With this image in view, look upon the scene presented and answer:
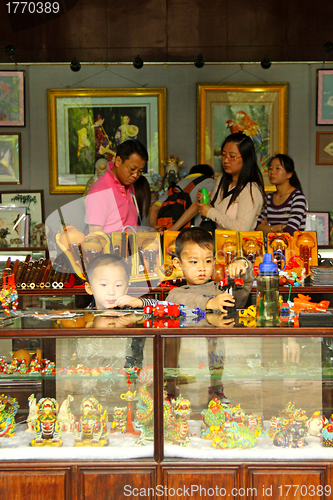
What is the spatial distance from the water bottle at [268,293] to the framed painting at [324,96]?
391cm

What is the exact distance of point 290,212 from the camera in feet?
11.0

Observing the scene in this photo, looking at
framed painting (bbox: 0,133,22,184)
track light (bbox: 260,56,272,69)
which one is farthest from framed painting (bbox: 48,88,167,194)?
track light (bbox: 260,56,272,69)

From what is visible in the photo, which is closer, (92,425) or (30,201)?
(92,425)

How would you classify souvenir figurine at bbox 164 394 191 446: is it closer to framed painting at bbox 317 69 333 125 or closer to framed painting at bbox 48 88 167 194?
framed painting at bbox 48 88 167 194

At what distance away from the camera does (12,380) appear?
186 centimetres

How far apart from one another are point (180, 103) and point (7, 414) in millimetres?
3939

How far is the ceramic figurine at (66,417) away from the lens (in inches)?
71.8

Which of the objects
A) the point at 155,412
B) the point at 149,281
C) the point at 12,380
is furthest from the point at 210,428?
the point at 149,281

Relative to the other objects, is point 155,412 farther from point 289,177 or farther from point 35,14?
point 35,14

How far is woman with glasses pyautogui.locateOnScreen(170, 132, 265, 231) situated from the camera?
2.80 metres

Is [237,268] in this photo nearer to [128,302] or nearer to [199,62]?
[128,302]

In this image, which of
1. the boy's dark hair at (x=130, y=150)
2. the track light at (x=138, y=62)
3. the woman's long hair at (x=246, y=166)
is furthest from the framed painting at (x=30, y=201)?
the woman's long hair at (x=246, y=166)

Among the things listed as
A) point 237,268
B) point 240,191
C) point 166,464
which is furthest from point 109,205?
point 166,464

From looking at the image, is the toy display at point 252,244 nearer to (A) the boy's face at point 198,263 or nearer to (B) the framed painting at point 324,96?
(A) the boy's face at point 198,263
